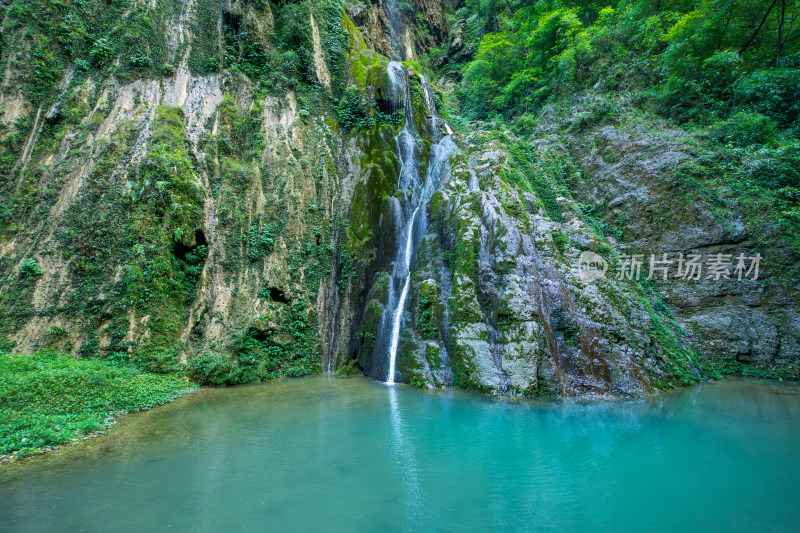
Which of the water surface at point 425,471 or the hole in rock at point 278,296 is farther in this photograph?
the hole in rock at point 278,296

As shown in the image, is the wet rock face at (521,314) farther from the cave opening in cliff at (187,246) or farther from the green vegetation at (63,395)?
the cave opening in cliff at (187,246)


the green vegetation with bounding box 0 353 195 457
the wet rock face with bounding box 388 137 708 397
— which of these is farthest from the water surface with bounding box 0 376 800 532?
the wet rock face with bounding box 388 137 708 397

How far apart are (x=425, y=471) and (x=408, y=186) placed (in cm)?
1253

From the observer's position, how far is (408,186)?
15.4 metres

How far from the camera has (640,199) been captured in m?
13.7

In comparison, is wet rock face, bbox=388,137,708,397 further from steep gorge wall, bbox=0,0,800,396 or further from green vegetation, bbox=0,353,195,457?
green vegetation, bbox=0,353,195,457

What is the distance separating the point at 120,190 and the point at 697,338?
20.1 m

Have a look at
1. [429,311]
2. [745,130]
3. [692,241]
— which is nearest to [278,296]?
[429,311]

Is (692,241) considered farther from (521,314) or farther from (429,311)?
(429,311)

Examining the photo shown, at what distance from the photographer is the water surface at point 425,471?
12.1ft

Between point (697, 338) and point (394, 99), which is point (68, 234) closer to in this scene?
point (394, 99)

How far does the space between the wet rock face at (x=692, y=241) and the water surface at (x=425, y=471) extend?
4.25 m

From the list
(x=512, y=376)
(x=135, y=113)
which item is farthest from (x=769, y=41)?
(x=135, y=113)

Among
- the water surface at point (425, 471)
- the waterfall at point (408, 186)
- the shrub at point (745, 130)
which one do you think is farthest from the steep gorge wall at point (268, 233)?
the shrub at point (745, 130)
